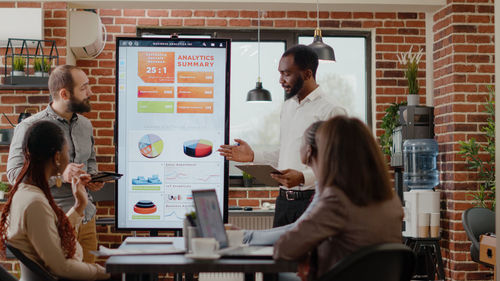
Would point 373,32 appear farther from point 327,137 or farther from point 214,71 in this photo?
point 327,137

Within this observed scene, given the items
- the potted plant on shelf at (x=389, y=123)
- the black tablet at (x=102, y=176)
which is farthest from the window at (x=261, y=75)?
the black tablet at (x=102, y=176)

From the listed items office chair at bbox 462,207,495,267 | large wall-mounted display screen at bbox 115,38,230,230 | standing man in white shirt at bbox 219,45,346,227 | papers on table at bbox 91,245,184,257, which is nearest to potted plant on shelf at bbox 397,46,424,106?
office chair at bbox 462,207,495,267

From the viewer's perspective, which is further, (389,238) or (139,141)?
(139,141)

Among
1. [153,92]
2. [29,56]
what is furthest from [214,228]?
[29,56]

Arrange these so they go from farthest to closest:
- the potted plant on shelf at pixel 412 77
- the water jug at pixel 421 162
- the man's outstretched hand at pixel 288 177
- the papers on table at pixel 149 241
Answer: the potted plant on shelf at pixel 412 77 < the water jug at pixel 421 162 < the man's outstretched hand at pixel 288 177 < the papers on table at pixel 149 241

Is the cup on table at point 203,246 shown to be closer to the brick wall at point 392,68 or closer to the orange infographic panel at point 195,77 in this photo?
the orange infographic panel at point 195,77

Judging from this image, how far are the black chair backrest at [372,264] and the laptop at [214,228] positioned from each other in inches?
11.7

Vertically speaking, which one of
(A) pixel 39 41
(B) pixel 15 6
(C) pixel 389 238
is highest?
(B) pixel 15 6

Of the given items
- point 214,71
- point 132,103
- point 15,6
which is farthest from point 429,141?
point 15,6

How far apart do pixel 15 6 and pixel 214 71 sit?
2616 millimetres

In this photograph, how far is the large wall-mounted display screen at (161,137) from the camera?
3398mm

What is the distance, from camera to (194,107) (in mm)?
3426

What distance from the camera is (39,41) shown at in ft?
16.4

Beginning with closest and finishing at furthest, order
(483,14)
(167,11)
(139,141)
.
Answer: (139,141) < (483,14) < (167,11)
